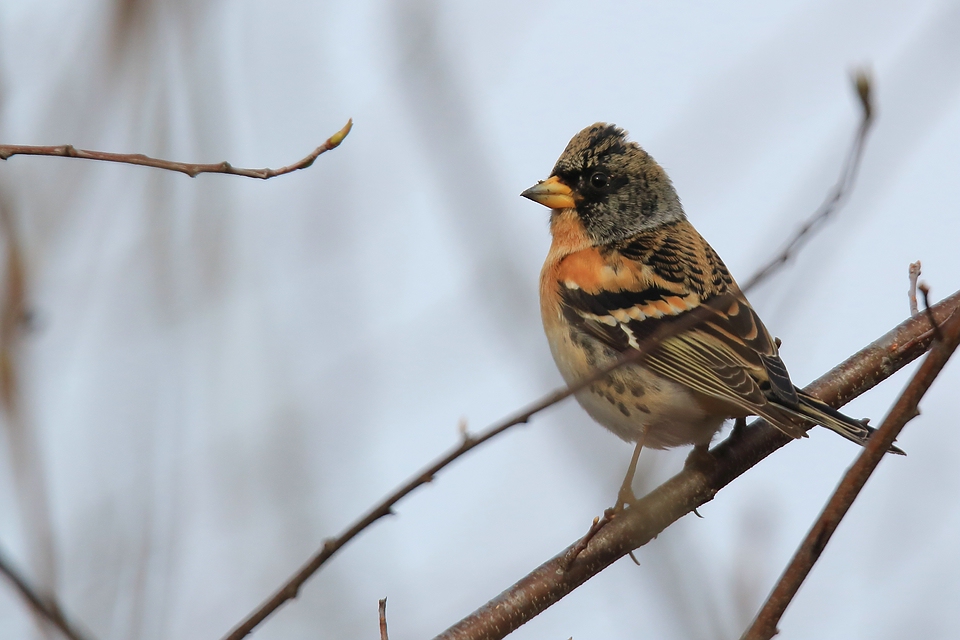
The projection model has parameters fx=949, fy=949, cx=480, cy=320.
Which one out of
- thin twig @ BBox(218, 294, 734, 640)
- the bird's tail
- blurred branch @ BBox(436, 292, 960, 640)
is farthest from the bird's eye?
thin twig @ BBox(218, 294, 734, 640)

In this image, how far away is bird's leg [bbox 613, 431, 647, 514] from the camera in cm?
378

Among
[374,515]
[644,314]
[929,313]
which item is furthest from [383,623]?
[644,314]

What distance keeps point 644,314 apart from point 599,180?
1088mm

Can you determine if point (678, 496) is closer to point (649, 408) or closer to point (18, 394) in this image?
point (649, 408)

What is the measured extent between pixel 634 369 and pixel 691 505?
0.66 metres

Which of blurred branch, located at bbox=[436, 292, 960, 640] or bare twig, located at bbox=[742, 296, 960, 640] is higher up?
bare twig, located at bbox=[742, 296, 960, 640]

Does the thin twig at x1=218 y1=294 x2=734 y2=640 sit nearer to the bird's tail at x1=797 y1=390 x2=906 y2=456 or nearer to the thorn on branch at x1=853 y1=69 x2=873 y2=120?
the thorn on branch at x1=853 y1=69 x2=873 y2=120

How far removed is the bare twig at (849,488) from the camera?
2.24 metres

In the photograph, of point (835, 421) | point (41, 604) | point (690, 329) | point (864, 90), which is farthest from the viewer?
point (690, 329)

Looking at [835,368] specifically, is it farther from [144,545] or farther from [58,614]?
[58,614]

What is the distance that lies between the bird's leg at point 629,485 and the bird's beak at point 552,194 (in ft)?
5.09

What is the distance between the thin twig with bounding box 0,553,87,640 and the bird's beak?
380 centimetres

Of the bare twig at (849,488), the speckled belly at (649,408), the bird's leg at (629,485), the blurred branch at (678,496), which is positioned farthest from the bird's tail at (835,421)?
the bare twig at (849,488)

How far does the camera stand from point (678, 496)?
3979mm
